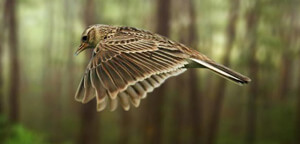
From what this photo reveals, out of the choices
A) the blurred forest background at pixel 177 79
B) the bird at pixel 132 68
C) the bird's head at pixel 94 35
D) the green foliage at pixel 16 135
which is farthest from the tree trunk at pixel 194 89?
the bird at pixel 132 68

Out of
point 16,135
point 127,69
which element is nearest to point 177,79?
point 16,135

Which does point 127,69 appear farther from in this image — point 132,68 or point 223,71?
point 223,71

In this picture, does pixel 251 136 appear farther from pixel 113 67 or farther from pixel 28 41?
pixel 28 41

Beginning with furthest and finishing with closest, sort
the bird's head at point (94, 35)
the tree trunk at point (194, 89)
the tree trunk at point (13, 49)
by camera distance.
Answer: the tree trunk at point (13, 49) → the tree trunk at point (194, 89) → the bird's head at point (94, 35)

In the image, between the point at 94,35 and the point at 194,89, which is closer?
the point at 94,35

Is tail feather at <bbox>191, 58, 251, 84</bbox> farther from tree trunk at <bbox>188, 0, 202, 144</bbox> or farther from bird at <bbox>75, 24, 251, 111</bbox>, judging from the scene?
tree trunk at <bbox>188, 0, 202, 144</bbox>

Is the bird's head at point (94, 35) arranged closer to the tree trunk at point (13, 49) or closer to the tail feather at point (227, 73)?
the tail feather at point (227, 73)

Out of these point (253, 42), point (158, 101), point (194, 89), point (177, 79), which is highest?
point (158, 101)
